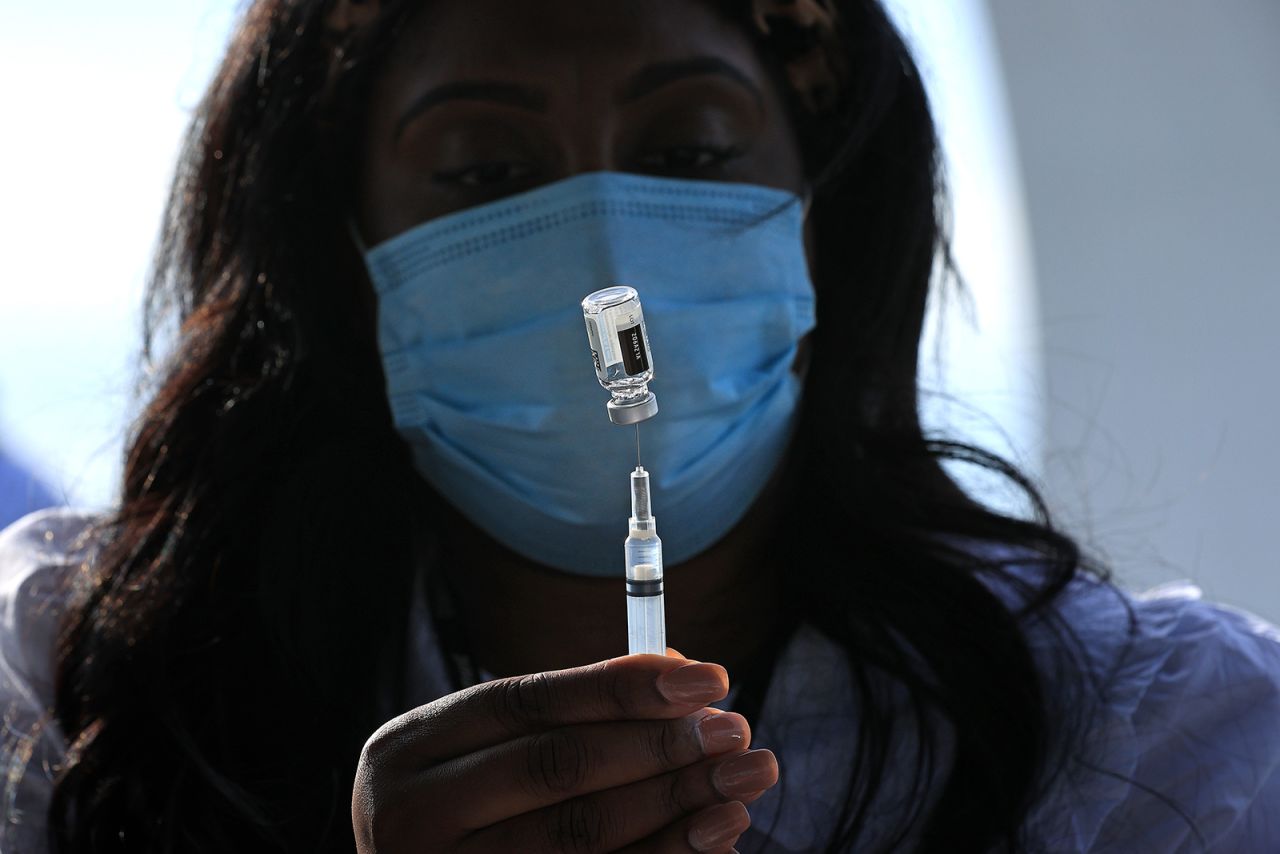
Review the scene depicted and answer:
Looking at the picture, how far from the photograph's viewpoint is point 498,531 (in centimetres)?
164

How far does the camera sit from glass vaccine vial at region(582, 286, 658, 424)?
3.44 ft

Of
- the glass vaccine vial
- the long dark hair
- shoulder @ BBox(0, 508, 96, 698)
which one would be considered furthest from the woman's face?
shoulder @ BBox(0, 508, 96, 698)

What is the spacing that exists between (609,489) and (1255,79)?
8.39 feet

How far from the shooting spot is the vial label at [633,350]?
1056mm

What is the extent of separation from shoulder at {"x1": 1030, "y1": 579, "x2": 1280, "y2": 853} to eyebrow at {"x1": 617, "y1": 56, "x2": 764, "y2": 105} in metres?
0.93

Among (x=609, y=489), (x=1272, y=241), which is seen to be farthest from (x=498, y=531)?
(x=1272, y=241)

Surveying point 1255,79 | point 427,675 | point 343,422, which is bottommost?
point 427,675

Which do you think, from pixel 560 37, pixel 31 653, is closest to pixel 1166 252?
pixel 560 37

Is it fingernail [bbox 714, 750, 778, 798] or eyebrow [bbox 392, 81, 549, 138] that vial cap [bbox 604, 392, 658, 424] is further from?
eyebrow [bbox 392, 81, 549, 138]

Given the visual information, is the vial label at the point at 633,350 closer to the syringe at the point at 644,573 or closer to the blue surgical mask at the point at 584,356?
the syringe at the point at 644,573

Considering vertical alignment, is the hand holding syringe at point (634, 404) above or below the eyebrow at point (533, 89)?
below

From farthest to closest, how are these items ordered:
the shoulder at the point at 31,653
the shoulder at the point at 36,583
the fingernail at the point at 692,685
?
1. the shoulder at the point at 36,583
2. the shoulder at the point at 31,653
3. the fingernail at the point at 692,685

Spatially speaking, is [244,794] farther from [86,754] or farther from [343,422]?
[343,422]

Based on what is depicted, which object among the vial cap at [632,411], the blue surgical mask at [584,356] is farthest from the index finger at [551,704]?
the blue surgical mask at [584,356]
